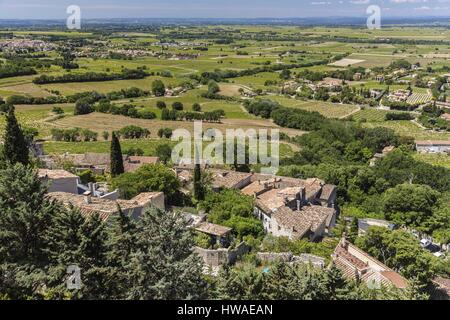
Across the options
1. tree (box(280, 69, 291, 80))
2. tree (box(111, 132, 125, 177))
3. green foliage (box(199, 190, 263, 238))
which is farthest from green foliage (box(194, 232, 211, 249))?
tree (box(280, 69, 291, 80))

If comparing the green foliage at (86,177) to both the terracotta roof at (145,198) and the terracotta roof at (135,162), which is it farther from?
the terracotta roof at (145,198)

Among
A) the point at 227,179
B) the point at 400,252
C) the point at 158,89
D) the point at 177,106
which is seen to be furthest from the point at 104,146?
the point at 400,252

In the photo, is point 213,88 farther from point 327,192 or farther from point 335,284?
point 335,284

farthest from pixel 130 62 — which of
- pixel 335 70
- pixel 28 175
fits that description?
pixel 28 175

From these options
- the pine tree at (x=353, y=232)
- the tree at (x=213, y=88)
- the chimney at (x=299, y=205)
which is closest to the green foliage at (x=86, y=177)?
the chimney at (x=299, y=205)

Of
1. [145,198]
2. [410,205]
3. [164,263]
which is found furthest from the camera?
[410,205]
